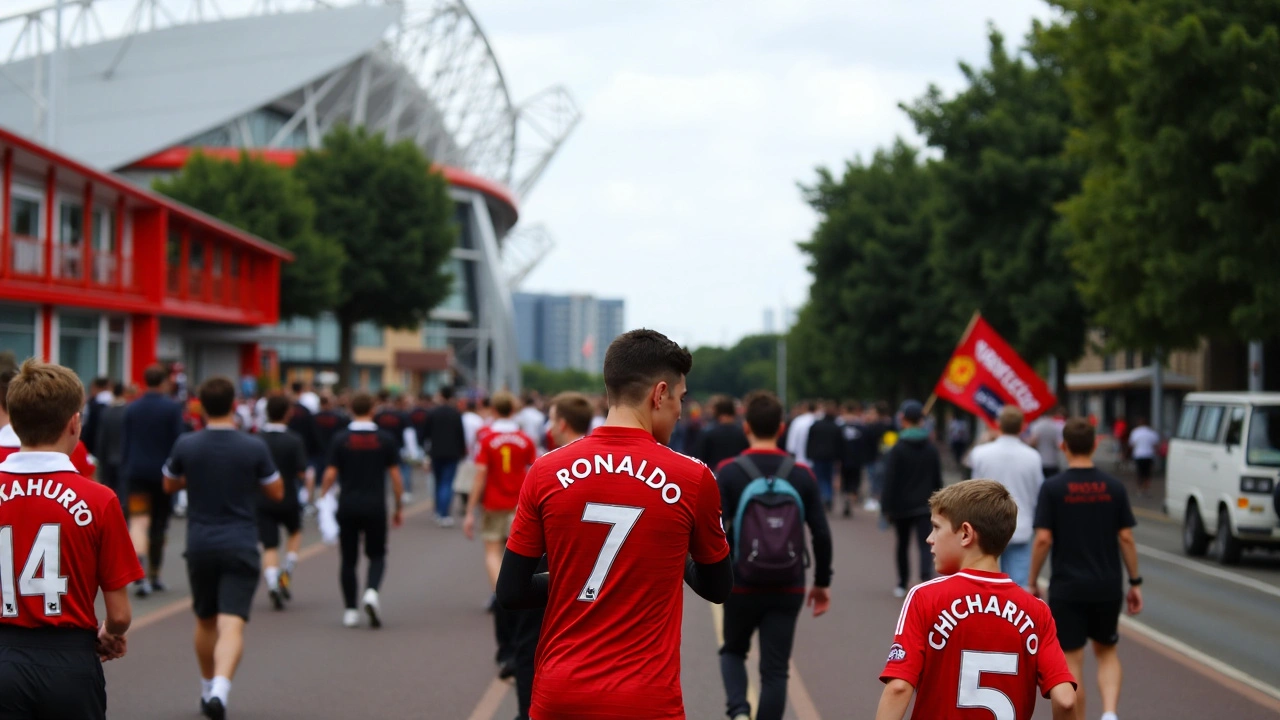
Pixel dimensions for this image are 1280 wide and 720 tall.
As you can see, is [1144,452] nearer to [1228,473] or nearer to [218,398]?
[1228,473]

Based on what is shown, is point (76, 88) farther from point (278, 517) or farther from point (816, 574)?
point (816, 574)

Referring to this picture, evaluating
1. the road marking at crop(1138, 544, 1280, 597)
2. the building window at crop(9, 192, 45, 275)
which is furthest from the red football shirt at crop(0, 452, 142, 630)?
the building window at crop(9, 192, 45, 275)

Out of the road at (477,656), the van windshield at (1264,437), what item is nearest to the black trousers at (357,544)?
the road at (477,656)

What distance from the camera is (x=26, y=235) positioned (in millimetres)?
29672

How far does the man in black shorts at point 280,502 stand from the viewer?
35.7ft

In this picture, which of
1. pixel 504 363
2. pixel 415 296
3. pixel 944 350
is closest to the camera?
pixel 944 350

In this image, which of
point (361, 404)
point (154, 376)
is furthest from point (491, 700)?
point (154, 376)

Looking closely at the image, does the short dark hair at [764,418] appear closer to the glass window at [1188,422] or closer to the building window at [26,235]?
the glass window at [1188,422]

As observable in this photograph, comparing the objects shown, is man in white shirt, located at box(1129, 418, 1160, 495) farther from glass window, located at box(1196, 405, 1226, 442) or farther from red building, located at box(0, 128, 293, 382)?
red building, located at box(0, 128, 293, 382)

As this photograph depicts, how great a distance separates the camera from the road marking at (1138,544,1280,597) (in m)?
13.2

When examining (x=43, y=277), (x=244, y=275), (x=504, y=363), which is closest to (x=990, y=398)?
(x=43, y=277)

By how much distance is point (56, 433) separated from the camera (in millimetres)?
4062

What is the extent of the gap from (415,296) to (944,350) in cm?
2008

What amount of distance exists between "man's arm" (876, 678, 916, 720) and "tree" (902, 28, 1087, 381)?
1140 inches
